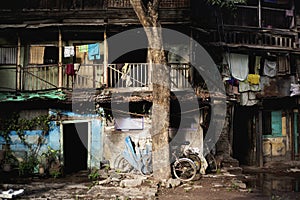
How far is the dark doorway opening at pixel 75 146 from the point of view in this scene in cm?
1691

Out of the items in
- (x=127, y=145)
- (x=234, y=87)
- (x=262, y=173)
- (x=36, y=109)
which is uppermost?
(x=234, y=87)

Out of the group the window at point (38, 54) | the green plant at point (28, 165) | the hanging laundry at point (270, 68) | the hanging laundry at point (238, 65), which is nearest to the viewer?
the green plant at point (28, 165)

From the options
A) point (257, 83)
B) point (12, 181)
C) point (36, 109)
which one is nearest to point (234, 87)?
point (257, 83)

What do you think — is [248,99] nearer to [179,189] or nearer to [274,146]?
[274,146]

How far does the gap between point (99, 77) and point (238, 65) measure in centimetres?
696

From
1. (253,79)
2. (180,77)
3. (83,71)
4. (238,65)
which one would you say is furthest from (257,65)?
(83,71)

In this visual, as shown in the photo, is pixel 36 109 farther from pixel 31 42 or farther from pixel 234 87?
pixel 234 87

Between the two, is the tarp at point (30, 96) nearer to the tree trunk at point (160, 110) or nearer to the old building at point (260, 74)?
the tree trunk at point (160, 110)

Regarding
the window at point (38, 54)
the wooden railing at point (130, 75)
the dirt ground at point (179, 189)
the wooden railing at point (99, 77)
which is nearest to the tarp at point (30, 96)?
the wooden railing at point (99, 77)

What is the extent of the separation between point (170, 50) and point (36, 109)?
22.1ft

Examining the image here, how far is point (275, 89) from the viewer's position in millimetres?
18172

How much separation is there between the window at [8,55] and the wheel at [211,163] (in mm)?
9918

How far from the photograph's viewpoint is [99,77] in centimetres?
1603

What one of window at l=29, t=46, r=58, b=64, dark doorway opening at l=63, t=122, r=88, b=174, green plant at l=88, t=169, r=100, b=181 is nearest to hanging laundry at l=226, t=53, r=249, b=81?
dark doorway opening at l=63, t=122, r=88, b=174
